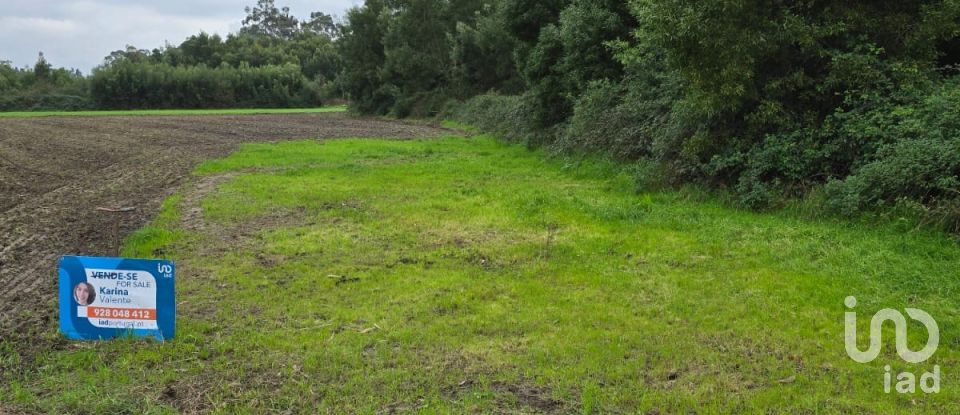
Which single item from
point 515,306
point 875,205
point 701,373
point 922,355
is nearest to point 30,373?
point 515,306

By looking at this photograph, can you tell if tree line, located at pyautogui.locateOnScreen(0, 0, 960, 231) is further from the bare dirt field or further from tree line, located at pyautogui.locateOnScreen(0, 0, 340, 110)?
tree line, located at pyautogui.locateOnScreen(0, 0, 340, 110)

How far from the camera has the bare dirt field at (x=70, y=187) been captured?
6.91 meters

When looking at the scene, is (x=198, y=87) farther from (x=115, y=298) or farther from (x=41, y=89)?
(x=115, y=298)

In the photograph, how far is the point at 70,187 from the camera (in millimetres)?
13781

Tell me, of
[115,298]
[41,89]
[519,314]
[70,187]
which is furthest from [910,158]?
[41,89]

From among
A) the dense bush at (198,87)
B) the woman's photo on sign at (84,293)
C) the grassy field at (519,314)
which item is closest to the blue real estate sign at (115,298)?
the woman's photo on sign at (84,293)

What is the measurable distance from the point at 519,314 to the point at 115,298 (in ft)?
10.4

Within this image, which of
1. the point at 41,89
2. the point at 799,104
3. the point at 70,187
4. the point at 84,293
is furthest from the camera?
the point at 41,89

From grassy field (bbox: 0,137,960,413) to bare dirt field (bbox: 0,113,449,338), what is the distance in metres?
0.92

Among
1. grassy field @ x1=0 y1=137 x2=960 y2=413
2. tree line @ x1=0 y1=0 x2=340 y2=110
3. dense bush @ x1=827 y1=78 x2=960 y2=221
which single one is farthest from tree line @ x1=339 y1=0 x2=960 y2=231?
tree line @ x1=0 y1=0 x2=340 y2=110

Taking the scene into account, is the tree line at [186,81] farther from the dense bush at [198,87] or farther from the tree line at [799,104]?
the tree line at [799,104]

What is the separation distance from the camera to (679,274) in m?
6.95

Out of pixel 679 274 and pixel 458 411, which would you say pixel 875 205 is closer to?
pixel 679 274

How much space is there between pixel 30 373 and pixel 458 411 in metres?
3.05
